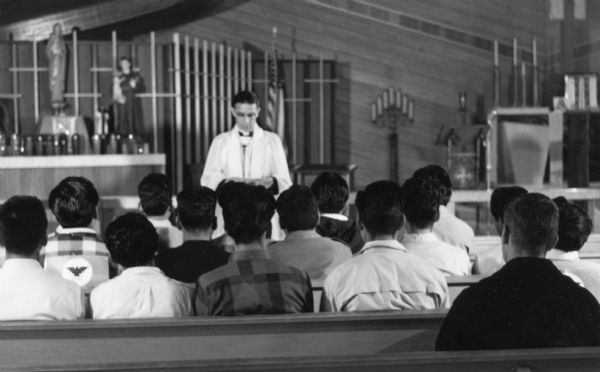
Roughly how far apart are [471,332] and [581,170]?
8.17 m

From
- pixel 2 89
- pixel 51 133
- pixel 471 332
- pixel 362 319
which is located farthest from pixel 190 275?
pixel 2 89

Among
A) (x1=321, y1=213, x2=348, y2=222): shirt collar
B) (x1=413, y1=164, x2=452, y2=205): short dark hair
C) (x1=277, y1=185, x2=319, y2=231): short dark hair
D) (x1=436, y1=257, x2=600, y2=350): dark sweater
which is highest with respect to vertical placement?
(x1=413, y1=164, x2=452, y2=205): short dark hair

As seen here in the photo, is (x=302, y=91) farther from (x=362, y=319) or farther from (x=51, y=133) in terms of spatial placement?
(x=362, y=319)

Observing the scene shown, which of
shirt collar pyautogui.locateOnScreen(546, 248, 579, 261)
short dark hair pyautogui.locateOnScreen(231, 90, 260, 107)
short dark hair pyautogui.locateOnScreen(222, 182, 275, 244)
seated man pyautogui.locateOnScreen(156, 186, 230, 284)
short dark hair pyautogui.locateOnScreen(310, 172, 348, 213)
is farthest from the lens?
short dark hair pyautogui.locateOnScreen(231, 90, 260, 107)

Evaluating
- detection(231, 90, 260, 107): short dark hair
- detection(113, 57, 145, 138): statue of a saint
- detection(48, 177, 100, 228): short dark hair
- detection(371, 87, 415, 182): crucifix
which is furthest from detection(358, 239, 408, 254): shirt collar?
detection(371, 87, 415, 182): crucifix

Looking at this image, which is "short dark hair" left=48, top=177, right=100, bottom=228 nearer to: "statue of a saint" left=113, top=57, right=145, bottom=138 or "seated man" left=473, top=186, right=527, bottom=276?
"seated man" left=473, top=186, right=527, bottom=276

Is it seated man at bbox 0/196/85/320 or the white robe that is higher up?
the white robe

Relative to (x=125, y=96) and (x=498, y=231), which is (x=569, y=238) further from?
(x=125, y=96)

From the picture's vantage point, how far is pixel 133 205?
8.73 meters

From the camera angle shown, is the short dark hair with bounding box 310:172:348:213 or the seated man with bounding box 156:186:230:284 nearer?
the seated man with bounding box 156:186:230:284

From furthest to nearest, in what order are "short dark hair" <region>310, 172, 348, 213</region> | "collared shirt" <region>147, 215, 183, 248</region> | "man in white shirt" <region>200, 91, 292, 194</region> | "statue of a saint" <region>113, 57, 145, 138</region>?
1. "statue of a saint" <region>113, 57, 145, 138</region>
2. "man in white shirt" <region>200, 91, 292, 194</region>
3. "collared shirt" <region>147, 215, 183, 248</region>
4. "short dark hair" <region>310, 172, 348, 213</region>

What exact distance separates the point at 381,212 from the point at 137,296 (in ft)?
3.30

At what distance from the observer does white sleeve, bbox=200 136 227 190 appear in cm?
814

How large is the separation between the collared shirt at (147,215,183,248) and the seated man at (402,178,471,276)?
1.52 meters
